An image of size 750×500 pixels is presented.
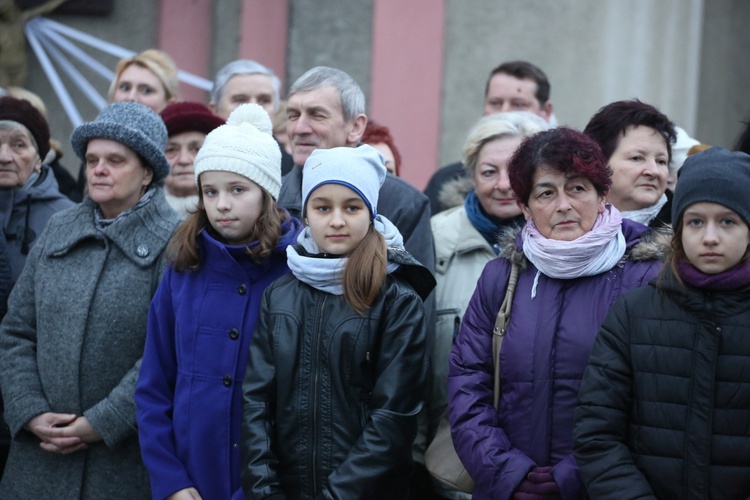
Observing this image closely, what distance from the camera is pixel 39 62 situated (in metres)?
8.02

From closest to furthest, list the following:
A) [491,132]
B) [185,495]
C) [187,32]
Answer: [185,495] → [491,132] → [187,32]

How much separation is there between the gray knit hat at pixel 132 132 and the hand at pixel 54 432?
1007 mm

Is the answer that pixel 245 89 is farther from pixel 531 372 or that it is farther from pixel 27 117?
pixel 531 372

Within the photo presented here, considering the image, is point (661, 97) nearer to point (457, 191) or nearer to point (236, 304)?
point (457, 191)

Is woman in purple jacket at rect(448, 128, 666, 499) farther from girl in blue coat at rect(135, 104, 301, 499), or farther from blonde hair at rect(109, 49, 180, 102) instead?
blonde hair at rect(109, 49, 180, 102)

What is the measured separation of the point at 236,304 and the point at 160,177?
81 cm

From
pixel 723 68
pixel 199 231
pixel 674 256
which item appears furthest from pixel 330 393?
pixel 723 68

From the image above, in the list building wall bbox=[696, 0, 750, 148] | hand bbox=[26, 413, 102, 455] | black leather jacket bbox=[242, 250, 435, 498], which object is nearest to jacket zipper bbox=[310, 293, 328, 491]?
black leather jacket bbox=[242, 250, 435, 498]

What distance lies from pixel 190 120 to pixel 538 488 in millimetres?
2573

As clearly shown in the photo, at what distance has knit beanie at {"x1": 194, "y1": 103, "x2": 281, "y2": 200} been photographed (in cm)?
398

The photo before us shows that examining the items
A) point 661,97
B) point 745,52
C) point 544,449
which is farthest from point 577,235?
point 745,52

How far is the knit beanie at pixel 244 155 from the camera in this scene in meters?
3.98

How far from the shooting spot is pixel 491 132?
185 inches

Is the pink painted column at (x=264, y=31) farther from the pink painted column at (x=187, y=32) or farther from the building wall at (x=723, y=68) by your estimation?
the building wall at (x=723, y=68)
